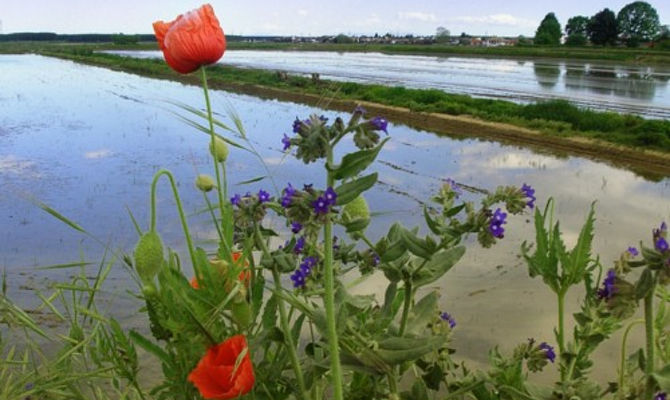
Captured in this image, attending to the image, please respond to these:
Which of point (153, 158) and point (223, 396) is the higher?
point (223, 396)

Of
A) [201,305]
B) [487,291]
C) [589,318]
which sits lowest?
[487,291]

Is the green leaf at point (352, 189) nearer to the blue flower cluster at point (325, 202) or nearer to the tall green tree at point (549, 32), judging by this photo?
the blue flower cluster at point (325, 202)

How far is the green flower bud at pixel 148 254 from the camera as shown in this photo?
2.86 ft

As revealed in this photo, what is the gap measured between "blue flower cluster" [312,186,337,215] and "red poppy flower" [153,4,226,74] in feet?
1.16

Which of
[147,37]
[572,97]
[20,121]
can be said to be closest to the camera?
[20,121]

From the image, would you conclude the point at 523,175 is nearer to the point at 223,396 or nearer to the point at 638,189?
the point at 638,189

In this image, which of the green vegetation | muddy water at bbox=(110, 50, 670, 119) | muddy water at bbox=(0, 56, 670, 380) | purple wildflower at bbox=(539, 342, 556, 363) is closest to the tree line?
muddy water at bbox=(110, 50, 670, 119)

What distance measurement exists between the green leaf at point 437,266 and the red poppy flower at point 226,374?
0.99 ft

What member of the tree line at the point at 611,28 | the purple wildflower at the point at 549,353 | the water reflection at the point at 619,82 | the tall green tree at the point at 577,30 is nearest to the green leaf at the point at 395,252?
the purple wildflower at the point at 549,353

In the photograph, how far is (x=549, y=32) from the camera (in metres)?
57.3

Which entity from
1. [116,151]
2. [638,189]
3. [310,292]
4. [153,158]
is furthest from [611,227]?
[116,151]

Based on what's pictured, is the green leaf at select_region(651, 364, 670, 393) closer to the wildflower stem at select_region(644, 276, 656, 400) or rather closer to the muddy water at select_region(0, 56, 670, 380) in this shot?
the wildflower stem at select_region(644, 276, 656, 400)

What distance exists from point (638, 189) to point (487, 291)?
3.89 meters

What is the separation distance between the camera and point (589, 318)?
105 centimetres
